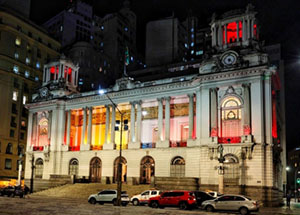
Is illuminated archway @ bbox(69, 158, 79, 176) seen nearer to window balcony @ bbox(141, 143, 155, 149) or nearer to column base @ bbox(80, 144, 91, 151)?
column base @ bbox(80, 144, 91, 151)

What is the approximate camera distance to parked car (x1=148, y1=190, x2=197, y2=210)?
32.8m

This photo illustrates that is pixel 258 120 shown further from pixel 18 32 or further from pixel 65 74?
pixel 18 32

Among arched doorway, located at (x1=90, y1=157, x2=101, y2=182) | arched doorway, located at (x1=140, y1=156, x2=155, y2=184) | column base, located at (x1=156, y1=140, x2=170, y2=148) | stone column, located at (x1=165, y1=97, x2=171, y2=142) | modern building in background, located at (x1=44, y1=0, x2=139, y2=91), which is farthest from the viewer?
modern building in background, located at (x1=44, y1=0, x2=139, y2=91)

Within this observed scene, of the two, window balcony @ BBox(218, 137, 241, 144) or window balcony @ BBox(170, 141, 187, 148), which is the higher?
window balcony @ BBox(218, 137, 241, 144)

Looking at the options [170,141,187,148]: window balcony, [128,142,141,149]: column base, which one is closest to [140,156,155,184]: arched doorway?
[128,142,141,149]: column base

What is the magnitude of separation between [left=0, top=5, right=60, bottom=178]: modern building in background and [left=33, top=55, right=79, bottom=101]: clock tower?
8.06 m

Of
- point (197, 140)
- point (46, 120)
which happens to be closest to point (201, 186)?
Answer: point (197, 140)

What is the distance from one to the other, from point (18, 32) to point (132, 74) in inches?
1067

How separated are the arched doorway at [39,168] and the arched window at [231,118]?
3280 cm

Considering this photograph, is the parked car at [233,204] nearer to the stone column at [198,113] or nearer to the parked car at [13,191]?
the stone column at [198,113]

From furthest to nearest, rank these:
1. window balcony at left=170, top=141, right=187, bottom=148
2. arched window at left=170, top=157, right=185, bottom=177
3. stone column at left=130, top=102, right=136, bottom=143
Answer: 1. stone column at left=130, top=102, right=136, bottom=143
2. window balcony at left=170, top=141, right=187, bottom=148
3. arched window at left=170, top=157, right=185, bottom=177

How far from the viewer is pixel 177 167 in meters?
50.0

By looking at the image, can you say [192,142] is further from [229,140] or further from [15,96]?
[15,96]

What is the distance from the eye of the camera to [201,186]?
45.6 m
